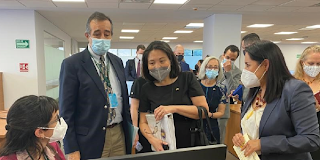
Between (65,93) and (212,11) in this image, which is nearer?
(65,93)

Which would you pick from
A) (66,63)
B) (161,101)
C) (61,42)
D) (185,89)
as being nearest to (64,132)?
(66,63)

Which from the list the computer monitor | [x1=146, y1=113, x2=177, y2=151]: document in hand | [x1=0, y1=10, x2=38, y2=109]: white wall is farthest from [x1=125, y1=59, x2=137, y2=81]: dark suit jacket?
the computer monitor

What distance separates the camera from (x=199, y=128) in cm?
130

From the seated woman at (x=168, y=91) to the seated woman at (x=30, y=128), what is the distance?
53 cm

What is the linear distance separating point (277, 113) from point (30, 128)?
117cm

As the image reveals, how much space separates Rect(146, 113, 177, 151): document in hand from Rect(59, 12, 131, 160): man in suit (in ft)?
0.81

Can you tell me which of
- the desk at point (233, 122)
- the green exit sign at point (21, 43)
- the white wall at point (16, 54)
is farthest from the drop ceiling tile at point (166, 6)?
the green exit sign at point (21, 43)

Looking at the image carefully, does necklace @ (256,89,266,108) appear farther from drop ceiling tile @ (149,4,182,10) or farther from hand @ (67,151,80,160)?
drop ceiling tile @ (149,4,182,10)

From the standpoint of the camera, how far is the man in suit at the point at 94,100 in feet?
4.25

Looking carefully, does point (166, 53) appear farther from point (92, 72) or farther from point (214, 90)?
point (214, 90)

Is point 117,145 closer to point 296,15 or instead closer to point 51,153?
point 51,153

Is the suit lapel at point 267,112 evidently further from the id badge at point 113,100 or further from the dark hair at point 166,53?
the id badge at point 113,100

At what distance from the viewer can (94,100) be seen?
1.35m

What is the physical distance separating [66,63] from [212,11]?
473cm
